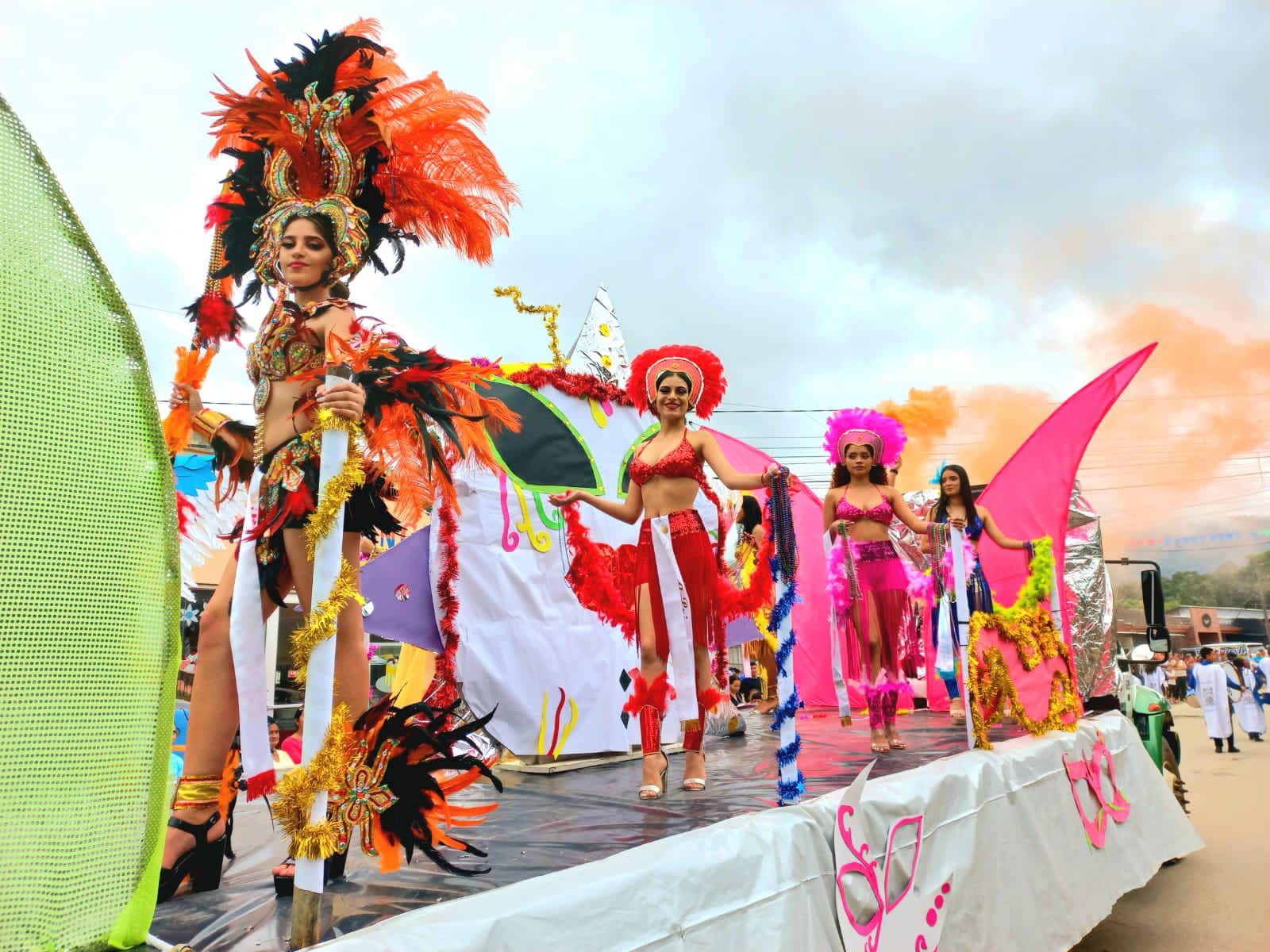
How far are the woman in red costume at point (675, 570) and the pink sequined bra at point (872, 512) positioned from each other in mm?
1521

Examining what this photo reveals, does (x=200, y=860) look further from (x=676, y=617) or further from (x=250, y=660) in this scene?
(x=676, y=617)

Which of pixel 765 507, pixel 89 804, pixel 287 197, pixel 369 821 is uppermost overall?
pixel 287 197

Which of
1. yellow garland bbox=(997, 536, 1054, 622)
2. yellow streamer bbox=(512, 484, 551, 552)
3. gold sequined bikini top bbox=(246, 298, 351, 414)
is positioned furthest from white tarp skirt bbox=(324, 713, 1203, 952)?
yellow streamer bbox=(512, 484, 551, 552)

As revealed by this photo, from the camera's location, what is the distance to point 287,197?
2.37 metres

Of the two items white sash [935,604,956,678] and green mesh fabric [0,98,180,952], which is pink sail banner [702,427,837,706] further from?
green mesh fabric [0,98,180,952]

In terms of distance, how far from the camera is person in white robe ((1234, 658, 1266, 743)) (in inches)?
608

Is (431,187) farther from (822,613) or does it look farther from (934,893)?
(822,613)

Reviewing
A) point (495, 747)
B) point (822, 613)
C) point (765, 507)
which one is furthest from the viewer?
point (822, 613)

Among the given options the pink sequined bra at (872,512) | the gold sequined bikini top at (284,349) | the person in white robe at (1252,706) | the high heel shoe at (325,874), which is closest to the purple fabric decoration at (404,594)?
the high heel shoe at (325,874)

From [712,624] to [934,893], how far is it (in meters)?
1.32

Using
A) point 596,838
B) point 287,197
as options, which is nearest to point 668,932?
point 596,838

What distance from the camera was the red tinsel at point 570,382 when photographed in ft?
17.2

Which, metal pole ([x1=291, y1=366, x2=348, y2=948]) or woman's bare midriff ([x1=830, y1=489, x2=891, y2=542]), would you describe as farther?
woman's bare midriff ([x1=830, y1=489, x2=891, y2=542])

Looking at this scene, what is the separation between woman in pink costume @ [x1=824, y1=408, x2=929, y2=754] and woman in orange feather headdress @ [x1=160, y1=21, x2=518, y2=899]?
318 centimetres
